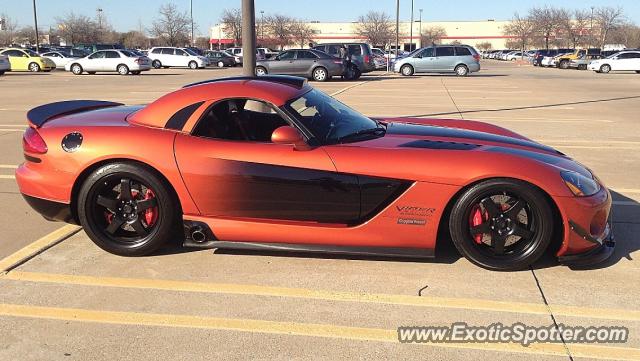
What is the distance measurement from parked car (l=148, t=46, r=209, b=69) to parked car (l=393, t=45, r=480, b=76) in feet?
54.4

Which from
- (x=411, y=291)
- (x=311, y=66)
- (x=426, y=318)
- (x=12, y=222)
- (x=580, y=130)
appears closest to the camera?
(x=426, y=318)

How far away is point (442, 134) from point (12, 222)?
3879mm

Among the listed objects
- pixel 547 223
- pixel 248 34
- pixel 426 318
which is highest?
pixel 248 34

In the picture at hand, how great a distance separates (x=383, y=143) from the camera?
13.0ft

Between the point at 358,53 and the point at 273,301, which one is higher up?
the point at 358,53

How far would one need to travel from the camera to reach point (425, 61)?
29250mm

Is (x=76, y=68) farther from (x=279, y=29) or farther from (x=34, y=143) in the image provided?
(x=279, y=29)

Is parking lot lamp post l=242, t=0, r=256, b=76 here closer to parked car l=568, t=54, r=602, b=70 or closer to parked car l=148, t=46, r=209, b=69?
parked car l=148, t=46, r=209, b=69

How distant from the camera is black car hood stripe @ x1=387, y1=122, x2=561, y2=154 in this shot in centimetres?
428

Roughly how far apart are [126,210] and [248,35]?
444cm

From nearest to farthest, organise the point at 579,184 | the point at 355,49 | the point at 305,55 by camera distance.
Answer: the point at 579,184 → the point at 305,55 → the point at 355,49

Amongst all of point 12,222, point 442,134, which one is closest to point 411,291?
point 442,134

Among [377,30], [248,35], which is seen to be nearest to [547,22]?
[377,30]

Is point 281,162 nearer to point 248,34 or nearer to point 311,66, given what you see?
point 248,34
